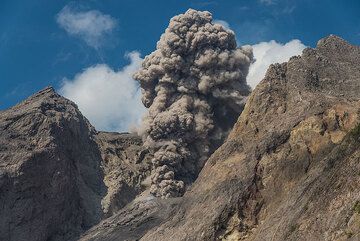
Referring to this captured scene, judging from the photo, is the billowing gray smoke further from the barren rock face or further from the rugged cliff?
the barren rock face

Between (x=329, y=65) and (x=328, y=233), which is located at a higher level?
(x=329, y=65)

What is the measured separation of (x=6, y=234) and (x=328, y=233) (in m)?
41.2

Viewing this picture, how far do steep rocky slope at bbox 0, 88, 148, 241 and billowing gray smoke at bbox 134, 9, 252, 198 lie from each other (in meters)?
6.47

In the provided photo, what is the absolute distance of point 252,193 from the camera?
152 ft

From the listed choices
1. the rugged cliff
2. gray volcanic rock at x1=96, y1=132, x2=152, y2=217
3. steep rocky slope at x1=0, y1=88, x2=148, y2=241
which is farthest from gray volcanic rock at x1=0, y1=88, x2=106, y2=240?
gray volcanic rock at x1=96, y1=132, x2=152, y2=217

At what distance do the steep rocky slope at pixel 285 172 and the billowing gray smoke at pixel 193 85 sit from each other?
10373mm

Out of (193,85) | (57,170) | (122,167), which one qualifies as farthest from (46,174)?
(193,85)

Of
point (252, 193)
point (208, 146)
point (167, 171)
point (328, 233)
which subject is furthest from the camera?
point (208, 146)

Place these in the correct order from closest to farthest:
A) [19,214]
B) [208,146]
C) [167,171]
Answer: [19,214] → [167,171] → [208,146]

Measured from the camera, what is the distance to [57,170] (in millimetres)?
70562

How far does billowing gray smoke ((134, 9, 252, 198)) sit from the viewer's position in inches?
2906

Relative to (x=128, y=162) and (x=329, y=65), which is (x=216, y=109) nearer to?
(x=128, y=162)

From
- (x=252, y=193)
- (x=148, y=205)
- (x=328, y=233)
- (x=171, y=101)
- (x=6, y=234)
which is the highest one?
(x=171, y=101)

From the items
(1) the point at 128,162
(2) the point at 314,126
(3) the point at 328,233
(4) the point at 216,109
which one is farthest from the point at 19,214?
(3) the point at 328,233
